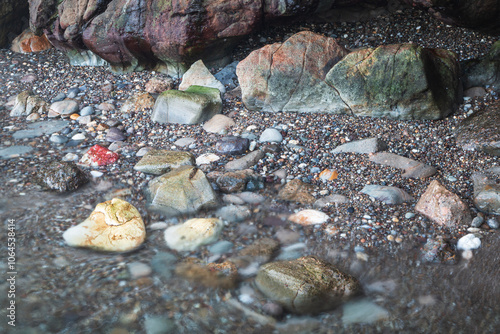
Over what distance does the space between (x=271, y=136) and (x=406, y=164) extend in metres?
1.30

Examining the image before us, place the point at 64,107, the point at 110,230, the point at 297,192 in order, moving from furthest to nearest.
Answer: the point at 64,107 < the point at 297,192 < the point at 110,230

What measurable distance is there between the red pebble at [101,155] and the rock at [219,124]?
0.99 metres

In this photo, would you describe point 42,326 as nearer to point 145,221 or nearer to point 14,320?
point 14,320

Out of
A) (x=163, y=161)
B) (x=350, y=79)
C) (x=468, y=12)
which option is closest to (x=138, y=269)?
Answer: (x=163, y=161)

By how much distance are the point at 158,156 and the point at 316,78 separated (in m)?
1.84

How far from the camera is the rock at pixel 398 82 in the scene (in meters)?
4.34

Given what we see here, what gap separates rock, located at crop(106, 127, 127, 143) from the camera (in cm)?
466

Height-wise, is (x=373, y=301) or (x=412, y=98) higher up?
(x=412, y=98)

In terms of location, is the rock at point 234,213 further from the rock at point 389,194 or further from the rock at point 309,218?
the rock at point 389,194

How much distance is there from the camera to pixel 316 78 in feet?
15.2

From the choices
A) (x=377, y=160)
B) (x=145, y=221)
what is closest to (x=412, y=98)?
(x=377, y=160)

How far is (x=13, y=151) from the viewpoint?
4.45 metres

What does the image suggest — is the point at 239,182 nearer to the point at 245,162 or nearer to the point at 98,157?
the point at 245,162

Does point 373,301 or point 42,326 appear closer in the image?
point 42,326
